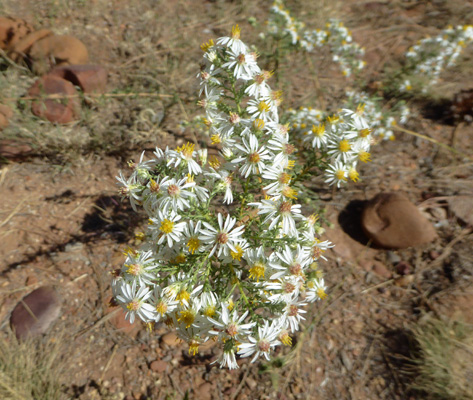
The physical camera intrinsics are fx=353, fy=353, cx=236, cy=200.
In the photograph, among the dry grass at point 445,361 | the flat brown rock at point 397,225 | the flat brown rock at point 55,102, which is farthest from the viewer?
the flat brown rock at point 55,102

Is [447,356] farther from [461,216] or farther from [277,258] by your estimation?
[277,258]

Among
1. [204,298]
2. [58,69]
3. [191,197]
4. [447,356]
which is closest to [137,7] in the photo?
[58,69]

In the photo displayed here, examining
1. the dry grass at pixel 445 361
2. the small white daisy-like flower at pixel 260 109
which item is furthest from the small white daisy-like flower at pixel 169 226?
the dry grass at pixel 445 361

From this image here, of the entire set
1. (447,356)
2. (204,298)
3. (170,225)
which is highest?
(170,225)

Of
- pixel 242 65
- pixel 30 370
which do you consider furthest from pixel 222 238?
pixel 30 370

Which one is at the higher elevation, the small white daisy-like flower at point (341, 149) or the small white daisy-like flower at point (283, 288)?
the small white daisy-like flower at point (341, 149)

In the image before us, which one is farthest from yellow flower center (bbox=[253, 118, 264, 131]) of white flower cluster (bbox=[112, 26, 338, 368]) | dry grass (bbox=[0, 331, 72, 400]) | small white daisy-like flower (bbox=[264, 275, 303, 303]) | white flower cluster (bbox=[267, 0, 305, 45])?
white flower cluster (bbox=[267, 0, 305, 45])

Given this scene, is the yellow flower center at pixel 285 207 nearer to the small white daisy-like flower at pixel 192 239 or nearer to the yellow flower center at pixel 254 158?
the yellow flower center at pixel 254 158
